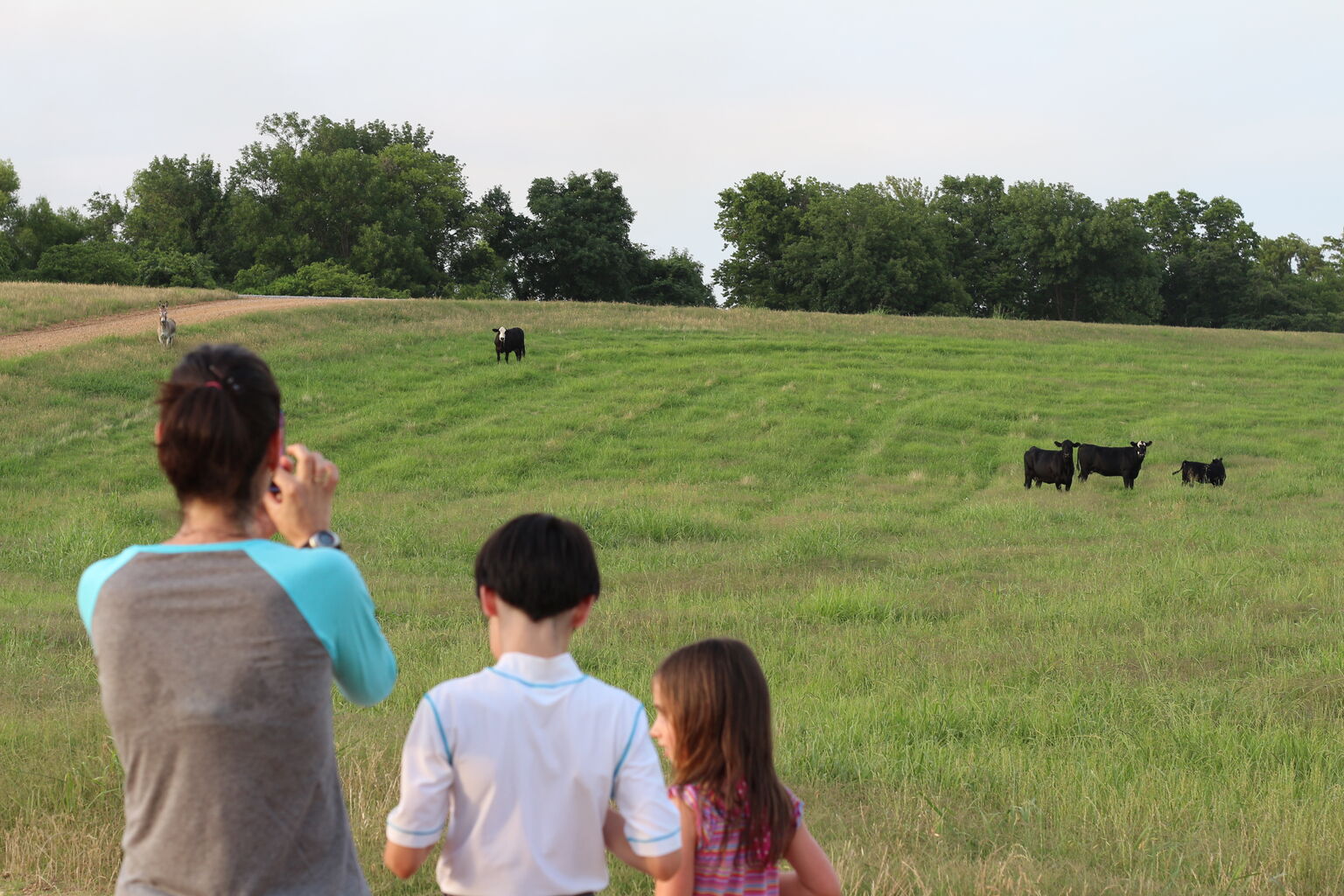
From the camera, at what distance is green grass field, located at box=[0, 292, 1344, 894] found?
5.45 metres

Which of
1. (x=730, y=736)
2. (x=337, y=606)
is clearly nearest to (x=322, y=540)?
(x=337, y=606)

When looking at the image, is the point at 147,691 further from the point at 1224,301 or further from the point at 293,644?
the point at 1224,301

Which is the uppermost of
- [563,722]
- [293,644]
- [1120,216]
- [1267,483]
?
[1120,216]

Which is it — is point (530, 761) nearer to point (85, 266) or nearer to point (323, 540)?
point (323, 540)

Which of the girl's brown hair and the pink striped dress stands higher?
the girl's brown hair

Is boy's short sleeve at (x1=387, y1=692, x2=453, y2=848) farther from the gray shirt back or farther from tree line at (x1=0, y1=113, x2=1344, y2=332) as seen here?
tree line at (x1=0, y1=113, x2=1344, y2=332)

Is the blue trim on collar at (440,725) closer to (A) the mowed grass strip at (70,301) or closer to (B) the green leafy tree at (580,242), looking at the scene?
(A) the mowed grass strip at (70,301)

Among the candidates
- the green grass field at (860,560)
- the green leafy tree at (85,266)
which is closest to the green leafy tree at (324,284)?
the green leafy tree at (85,266)

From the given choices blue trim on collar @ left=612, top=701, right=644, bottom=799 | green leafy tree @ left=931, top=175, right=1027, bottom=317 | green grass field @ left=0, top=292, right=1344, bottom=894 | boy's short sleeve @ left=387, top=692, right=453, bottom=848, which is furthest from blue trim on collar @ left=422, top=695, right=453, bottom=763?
green leafy tree @ left=931, top=175, right=1027, bottom=317

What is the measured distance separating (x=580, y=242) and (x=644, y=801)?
7267 centimetres

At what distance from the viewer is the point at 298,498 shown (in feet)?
9.22

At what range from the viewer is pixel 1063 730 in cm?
747

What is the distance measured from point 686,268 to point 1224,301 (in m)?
41.0

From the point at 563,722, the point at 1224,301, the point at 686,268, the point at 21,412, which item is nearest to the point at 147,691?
the point at 563,722
